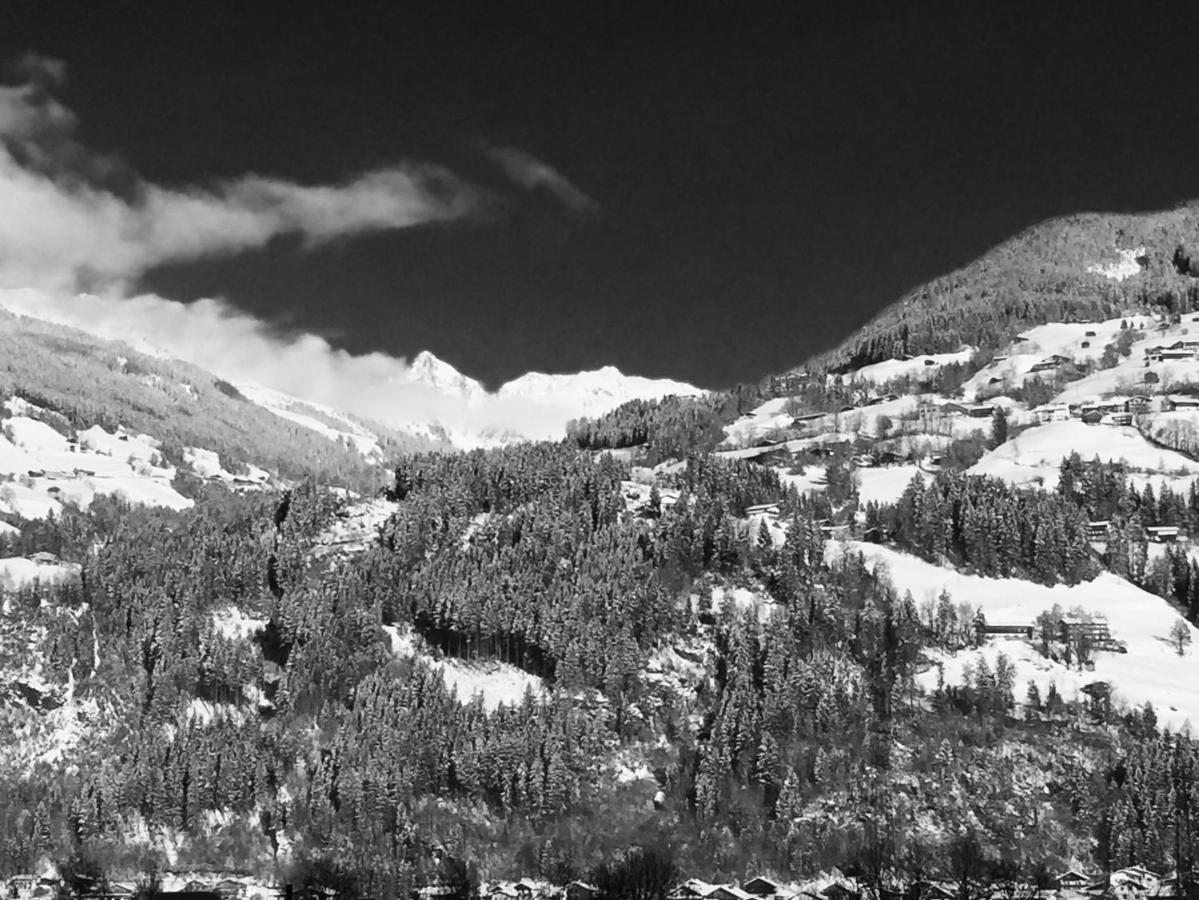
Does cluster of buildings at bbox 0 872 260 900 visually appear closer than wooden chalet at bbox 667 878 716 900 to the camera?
No

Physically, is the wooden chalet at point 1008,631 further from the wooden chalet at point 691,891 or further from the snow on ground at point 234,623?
the snow on ground at point 234,623

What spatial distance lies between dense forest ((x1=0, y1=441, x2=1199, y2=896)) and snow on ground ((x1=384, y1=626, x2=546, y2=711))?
567 millimetres

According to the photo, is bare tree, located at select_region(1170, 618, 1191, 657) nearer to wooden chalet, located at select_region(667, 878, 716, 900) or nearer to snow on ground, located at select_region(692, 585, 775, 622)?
snow on ground, located at select_region(692, 585, 775, 622)

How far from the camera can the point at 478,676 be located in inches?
6786

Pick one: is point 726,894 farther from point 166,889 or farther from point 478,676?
point 166,889

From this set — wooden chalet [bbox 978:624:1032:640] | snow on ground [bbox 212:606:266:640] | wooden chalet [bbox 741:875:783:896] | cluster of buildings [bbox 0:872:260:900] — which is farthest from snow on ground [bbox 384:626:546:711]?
wooden chalet [bbox 978:624:1032:640]

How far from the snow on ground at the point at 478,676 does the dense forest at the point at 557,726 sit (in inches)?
22.3

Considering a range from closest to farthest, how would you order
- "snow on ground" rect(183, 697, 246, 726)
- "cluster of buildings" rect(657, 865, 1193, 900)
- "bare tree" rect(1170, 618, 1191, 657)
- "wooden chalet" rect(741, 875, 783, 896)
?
"cluster of buildings" rect(657, 865, 1193, 900)
"wooden chalet" rect(741, 875, 783, 896)
"snow on ground" rect(183, 697, 246, 726)
"bare tree" rect(1170, 618, 1191, 657)

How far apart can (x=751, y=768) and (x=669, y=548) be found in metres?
42.9

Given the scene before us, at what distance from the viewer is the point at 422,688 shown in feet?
540

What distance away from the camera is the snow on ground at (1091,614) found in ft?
521

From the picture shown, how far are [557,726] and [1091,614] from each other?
74217mm

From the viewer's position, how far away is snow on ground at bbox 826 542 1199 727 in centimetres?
15888

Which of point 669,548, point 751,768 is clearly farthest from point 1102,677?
point 669,548
